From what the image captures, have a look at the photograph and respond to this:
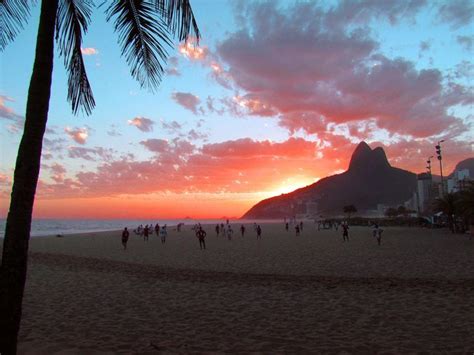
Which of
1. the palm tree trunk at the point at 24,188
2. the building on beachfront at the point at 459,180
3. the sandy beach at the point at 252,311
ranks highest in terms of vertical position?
the building on beachfront at the point at 459,180

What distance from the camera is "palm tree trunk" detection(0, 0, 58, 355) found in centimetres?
351

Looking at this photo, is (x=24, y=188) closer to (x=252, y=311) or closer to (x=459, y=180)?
(x=252, y=311)

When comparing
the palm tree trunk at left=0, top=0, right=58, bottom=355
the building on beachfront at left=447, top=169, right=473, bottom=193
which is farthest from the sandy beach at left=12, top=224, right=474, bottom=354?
the building on beachfront at left=447, top=169, right=473, bottom=193

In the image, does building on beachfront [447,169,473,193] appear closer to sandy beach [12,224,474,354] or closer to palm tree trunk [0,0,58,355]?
sandy beach [12,224,474,354]

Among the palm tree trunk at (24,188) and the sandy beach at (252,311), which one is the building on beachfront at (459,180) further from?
the palm tree trunk at (24,188)

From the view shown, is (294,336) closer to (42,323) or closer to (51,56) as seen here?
(42,323)

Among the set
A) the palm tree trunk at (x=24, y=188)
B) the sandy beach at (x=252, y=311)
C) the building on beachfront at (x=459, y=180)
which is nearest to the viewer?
the palm tree trunk at (x=24, y=188)

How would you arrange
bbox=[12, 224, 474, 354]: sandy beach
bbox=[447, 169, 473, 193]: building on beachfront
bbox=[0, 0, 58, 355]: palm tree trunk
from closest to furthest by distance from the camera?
bbox=[0, 0, 58, 355]: palm tree trunk
bbox=[12, 224, 474, 354]: sandy beach
bbox=[447, 169, 473, 193]: building on beachfront

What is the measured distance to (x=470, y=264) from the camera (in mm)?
14859

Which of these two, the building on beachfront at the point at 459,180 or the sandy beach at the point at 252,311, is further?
the building on beachfront at the point at 459,180

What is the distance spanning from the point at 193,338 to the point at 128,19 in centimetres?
465

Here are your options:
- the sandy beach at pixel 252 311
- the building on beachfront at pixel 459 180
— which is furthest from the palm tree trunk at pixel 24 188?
the building on beachfront at pixel 459 180

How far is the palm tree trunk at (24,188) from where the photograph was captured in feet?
11.5

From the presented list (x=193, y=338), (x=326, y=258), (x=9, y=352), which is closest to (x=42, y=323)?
(x=193, y=338)
